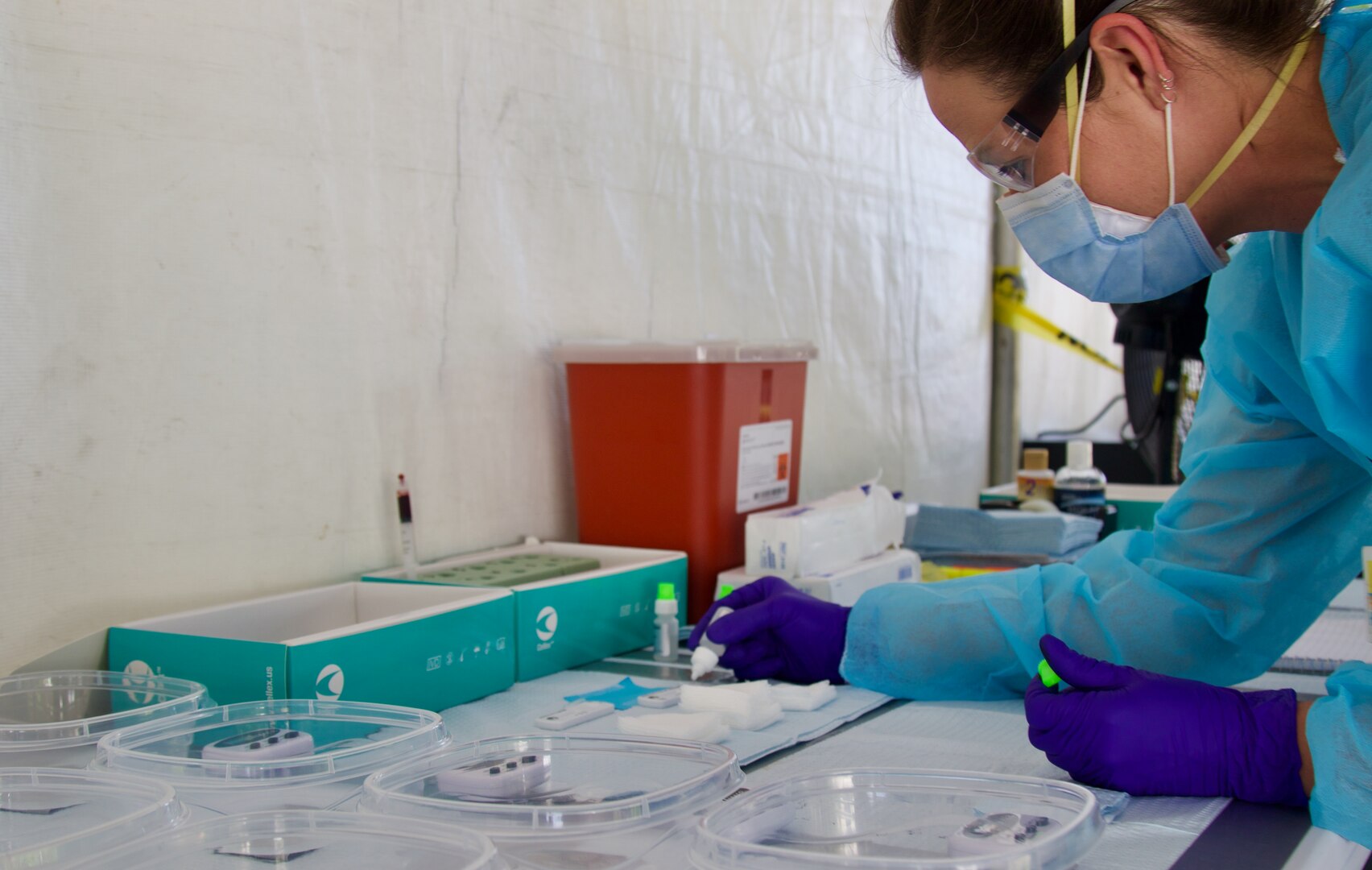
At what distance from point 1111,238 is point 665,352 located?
0.71m

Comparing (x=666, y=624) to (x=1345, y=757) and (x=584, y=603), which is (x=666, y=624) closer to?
(x=584, y=603)

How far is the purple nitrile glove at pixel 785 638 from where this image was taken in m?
1.27

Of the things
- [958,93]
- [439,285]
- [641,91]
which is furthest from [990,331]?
[958,93]

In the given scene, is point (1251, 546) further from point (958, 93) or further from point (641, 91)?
point (641, 91)

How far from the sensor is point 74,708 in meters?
1.01

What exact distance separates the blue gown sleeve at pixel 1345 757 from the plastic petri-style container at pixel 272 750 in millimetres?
660

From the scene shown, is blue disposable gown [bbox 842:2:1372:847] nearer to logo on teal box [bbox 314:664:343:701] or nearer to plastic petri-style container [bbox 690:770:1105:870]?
plastic petri-style container [bbox 690:770:1105:870]

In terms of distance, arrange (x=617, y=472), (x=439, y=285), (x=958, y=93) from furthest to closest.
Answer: (x=617, y=472) < (x=439, y=285) < (x=958, y=93)

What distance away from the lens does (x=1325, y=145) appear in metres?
0.90

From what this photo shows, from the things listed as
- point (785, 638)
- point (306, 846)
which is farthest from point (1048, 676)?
point (306, 846)

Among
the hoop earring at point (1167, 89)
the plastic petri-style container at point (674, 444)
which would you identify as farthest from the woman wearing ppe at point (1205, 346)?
the plastic petri-style container at point (674, 444)

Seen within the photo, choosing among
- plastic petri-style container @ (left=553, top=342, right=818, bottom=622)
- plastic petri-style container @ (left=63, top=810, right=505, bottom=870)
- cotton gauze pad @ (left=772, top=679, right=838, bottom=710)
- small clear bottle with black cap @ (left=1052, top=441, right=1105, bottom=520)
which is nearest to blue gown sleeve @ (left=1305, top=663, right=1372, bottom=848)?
cotton gauze pad @ (left=772, top=679, right=838, bottom=710)

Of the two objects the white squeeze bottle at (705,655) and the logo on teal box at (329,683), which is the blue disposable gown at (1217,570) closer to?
the white squeeze bottle at (705,655)

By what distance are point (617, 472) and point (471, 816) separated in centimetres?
94
